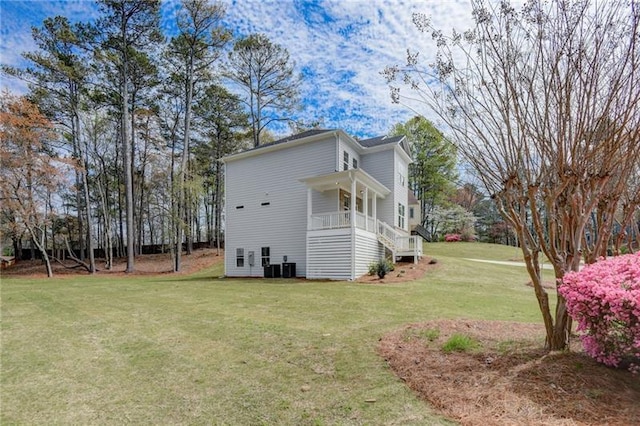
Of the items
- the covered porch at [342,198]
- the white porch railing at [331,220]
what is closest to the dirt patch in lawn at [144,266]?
the white porch railing at [331,220]

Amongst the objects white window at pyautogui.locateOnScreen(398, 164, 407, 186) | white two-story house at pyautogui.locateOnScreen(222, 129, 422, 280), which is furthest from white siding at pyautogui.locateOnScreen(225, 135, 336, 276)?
white window at pyautogui.locateOnScreen(398, 164, 407, 186)

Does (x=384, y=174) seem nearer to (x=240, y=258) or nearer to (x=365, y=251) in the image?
(x=365, y=251)

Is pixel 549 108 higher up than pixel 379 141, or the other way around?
pixel 379 141

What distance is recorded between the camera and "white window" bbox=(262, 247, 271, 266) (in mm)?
18250

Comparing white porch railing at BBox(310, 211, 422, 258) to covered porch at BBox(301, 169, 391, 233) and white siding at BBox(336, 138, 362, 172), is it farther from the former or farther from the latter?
white siding at BBox(336, 138, 362, 172)

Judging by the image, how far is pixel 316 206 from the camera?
17.5 metres

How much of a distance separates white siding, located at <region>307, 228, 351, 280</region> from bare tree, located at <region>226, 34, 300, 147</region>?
1464cm

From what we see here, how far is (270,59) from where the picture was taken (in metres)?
26.9

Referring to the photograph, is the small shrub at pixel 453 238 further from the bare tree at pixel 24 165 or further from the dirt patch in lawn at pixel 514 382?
the bare tree at pixel 24 165

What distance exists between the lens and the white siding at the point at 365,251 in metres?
14.9

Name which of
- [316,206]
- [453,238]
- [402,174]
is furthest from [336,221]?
[453,238]

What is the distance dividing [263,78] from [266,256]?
15.9 meters

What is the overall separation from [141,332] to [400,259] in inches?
553

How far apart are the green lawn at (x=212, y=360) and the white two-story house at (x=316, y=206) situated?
628 centimetres
